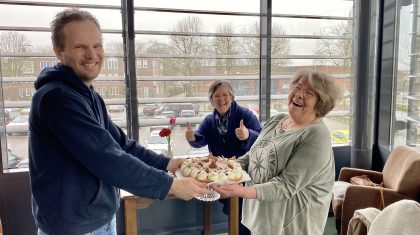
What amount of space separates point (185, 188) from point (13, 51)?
2283mm

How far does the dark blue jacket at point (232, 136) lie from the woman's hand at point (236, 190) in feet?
3.39

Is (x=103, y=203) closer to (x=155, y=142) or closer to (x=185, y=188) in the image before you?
(x=185, y=188)

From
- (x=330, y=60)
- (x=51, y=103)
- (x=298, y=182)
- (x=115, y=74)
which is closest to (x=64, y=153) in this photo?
(x=51, y=103)

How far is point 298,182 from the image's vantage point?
1.57 m

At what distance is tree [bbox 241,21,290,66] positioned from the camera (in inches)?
A: 139

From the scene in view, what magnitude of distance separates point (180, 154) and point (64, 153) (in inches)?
92.0

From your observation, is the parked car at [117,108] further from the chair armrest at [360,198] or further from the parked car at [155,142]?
the chair armrest at [360,198]

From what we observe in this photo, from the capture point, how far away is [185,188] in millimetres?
1410

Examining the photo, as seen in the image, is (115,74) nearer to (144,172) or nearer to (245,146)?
(245,146)

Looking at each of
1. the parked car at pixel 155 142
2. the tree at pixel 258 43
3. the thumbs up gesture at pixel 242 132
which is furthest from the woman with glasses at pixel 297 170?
the tree at pixel 258 43

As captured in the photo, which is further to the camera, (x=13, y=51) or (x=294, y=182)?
(x=13, y=51)

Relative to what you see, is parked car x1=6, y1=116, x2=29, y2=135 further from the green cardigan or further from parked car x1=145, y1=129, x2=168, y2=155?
the green cardigan

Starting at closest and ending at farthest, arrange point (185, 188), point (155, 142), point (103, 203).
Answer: point (103, 203), point (185, 188), point (155, 142)

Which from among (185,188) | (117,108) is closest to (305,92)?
(185,188)
